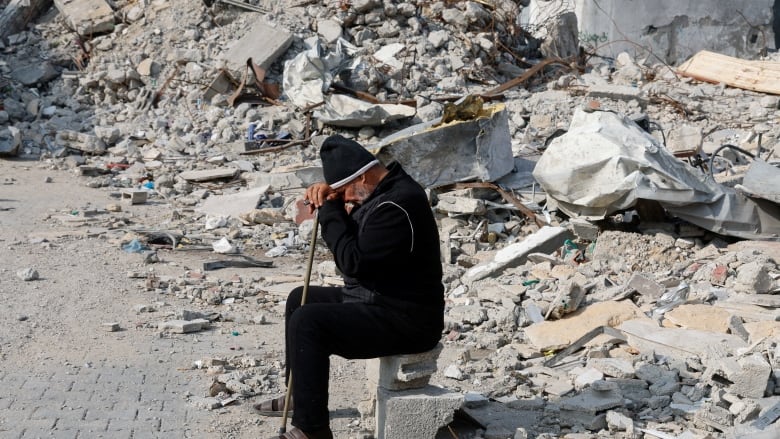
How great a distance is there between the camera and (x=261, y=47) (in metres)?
14.7

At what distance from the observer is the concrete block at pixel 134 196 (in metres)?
11.1

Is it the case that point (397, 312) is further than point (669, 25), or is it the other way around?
point (669, 25)

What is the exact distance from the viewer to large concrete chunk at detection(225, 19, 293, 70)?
1459 centimetres

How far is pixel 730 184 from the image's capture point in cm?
925

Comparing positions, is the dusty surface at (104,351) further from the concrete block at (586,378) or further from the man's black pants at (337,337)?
the concrete block at (586,378)

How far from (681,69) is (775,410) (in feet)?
42.2

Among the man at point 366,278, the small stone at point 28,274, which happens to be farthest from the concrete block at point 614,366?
the small stone at point 28,274

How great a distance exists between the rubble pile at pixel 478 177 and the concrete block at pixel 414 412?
0.42 m

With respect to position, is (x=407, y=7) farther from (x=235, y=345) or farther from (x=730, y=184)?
(x=235, y=345)

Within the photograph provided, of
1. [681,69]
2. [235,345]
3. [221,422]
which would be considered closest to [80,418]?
[221,422]

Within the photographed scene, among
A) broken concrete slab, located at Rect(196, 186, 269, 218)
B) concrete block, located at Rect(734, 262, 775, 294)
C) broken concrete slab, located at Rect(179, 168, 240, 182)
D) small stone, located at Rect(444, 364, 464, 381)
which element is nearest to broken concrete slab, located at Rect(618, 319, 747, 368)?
concrete block, located at Rect(734, 262, 775, 294)

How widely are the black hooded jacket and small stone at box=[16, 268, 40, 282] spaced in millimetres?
4186

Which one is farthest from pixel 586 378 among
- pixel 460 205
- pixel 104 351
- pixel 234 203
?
pixel 234 203

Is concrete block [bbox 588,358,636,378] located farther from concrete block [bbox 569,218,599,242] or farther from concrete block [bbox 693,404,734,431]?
concrete block [bbox 569,218,599,242]
